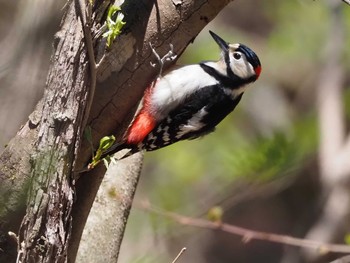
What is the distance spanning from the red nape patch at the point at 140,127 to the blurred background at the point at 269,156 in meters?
0.62

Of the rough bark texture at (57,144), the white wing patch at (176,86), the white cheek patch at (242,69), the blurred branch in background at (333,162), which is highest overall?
the rough bark texture at (57,144)

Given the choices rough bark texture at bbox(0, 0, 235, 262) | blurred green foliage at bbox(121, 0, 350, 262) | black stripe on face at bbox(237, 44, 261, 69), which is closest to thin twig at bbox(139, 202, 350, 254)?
blurred green foliage at bbox(121, 0, 350, 262)

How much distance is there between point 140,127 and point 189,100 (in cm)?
38

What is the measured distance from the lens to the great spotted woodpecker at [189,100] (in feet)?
12.1

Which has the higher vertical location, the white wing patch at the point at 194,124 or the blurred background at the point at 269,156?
the white wing patch at the point at 194,124

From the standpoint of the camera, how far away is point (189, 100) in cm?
395

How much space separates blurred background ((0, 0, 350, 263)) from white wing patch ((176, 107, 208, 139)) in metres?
0.66

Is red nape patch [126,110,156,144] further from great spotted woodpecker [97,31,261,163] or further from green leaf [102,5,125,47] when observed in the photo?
green leaf [102,5,125,47]

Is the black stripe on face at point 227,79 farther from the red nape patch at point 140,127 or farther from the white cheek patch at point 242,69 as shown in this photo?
the red nape patch at point 140,127

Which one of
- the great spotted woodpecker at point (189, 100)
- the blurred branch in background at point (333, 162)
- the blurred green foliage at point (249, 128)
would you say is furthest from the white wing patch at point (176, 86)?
the blurred branch in background at point (333, 162)

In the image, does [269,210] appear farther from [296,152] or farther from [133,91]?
[133,91]

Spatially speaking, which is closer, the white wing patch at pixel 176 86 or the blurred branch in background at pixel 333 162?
the white wing patch at pixel 176 86

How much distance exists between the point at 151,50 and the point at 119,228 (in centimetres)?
103

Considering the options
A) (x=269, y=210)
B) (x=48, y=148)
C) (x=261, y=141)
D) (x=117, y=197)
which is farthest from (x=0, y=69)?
(x=269, y=210)
